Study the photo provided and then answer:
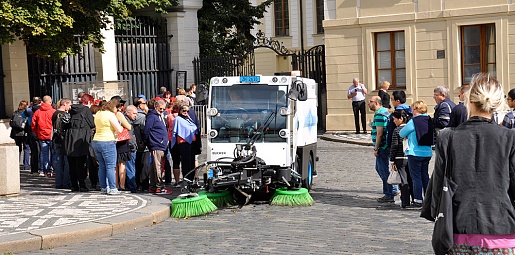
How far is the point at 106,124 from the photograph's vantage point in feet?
45.4

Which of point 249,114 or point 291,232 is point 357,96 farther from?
point 291,232

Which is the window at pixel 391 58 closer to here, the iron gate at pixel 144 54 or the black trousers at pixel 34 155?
the iron gate at pixel 144 54

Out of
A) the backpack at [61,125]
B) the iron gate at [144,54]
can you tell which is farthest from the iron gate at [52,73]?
the backpack at [61,125]

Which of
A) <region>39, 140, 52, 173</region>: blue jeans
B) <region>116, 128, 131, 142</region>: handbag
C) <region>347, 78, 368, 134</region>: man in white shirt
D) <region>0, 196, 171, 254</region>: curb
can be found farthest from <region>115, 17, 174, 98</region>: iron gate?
<region>0, 196, 171, 254</region>: curb

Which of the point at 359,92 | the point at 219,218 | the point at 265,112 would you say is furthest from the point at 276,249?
the point at 359,92

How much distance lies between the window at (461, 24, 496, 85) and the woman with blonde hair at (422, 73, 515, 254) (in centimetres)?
1917

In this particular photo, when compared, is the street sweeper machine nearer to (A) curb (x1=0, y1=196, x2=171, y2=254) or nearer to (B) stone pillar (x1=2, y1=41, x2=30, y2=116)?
(A) curb (x1=0, y1=196, x2=171, y2=254)

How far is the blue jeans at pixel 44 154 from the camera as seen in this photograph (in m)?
17.6

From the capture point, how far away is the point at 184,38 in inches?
1173

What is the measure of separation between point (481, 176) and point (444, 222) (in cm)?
37

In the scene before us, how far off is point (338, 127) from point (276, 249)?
17.1m

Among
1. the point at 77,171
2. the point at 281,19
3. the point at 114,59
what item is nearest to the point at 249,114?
the point at 77,171

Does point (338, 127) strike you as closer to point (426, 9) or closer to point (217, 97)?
point (426, 9)

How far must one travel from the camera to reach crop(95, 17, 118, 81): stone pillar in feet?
85.2
